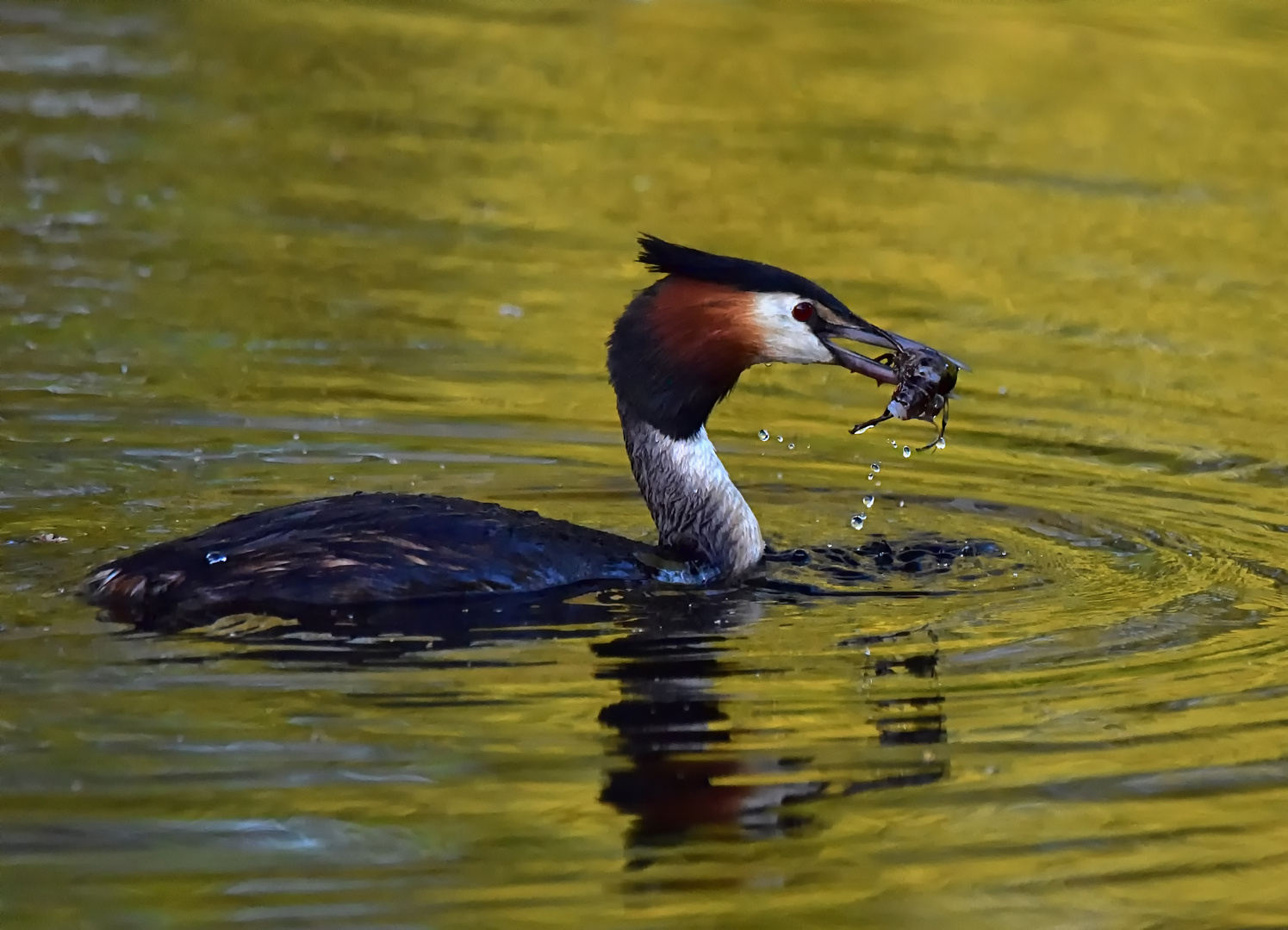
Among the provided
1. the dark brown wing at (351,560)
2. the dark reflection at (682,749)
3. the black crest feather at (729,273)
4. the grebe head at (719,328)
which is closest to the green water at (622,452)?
the dark reflection at (682,749)

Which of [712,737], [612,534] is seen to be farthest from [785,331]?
[712,737]

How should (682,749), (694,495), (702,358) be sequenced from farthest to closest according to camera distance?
(694,495), (702,358), (682,749)

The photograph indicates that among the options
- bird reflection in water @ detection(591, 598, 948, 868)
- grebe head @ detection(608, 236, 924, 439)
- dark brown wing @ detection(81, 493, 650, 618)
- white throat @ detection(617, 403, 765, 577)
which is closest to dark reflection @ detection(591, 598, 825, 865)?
bird reflection in water @ detection(591, 598, 948, 868)

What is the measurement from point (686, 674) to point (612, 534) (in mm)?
1430

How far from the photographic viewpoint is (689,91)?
56.9 feet

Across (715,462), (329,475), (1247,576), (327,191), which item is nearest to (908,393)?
(715,462)

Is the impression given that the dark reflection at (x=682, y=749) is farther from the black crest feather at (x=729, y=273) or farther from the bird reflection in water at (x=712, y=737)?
the black crest feather at (x=729, y=273)

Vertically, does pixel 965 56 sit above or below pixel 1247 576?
above

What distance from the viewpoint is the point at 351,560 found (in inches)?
289

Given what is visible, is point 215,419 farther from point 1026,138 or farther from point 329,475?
point 1026,138

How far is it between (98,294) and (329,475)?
2.92 m

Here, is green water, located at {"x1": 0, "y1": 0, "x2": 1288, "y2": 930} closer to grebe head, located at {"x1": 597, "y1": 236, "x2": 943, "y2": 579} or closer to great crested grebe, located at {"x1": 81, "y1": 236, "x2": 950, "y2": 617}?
great crested grebe, located at {"x1": 81, "y1": 236, "x2": 950, "y2": 617}

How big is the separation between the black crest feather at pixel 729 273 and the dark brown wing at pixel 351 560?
1.02 m

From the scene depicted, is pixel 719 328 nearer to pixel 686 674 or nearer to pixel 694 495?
pixel 694 495
